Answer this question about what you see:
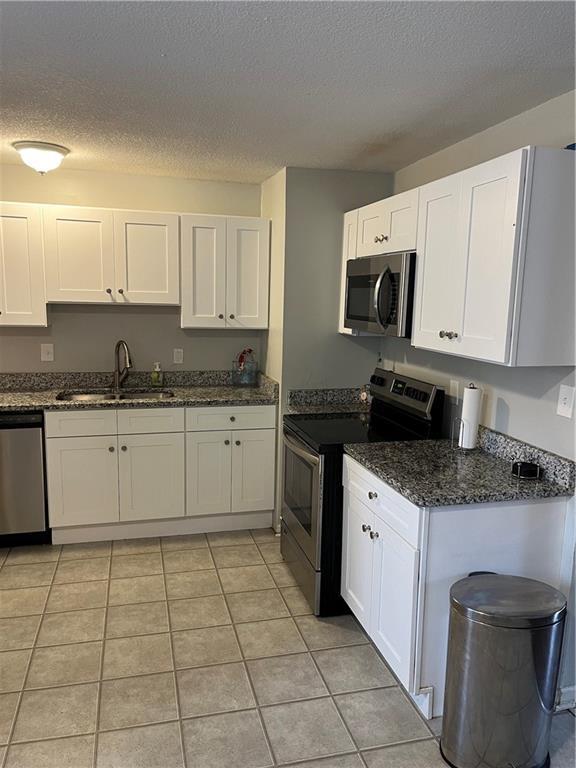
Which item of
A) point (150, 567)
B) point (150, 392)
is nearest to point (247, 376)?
point (150, 392)

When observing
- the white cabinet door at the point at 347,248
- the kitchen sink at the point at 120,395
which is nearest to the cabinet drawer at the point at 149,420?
the kitchen sink at the point at 120,395

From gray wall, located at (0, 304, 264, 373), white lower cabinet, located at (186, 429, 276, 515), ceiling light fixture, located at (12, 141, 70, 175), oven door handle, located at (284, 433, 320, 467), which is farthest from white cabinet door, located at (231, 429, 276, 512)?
ceiling light fixture, located at (12, 141, 70, 175)

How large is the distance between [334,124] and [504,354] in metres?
1.37

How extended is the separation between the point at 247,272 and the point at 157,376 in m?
0.98

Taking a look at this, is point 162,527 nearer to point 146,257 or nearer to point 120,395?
point 120,395

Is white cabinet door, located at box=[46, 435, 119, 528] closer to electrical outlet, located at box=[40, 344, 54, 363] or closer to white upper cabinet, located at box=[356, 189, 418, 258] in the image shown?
electrical outlet, located at box=[40, 344, 54, 363]

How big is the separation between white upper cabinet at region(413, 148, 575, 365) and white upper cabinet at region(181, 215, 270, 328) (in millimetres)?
1780

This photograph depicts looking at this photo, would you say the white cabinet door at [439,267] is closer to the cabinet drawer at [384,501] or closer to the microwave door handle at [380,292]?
the microwave door handle at [380,292]

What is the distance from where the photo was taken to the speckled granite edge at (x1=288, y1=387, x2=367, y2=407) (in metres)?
3.81

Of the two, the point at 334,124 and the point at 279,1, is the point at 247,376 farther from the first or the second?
the point at 279,1

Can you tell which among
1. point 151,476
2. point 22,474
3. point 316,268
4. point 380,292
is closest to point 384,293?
point 380,292

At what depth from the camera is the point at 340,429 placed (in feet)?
10.1

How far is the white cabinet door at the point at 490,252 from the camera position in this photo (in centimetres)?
206

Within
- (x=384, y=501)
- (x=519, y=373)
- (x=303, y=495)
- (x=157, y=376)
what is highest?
(x=519, y=373)
